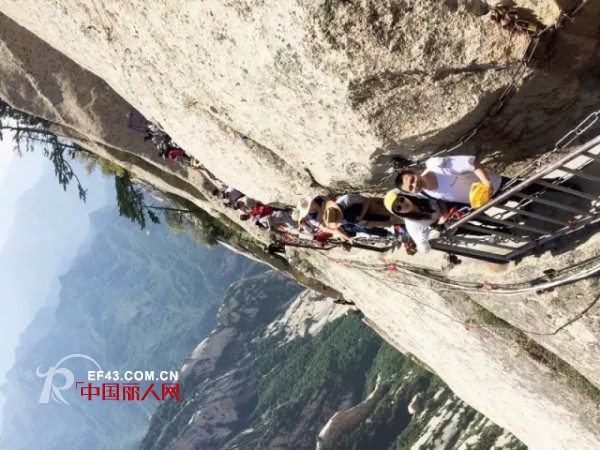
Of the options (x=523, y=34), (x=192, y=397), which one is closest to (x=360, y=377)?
(x=192, y=397)

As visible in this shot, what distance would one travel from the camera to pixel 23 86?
59.9 ft

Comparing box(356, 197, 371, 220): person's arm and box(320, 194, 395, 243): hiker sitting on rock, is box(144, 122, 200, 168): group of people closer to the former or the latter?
box(320, 194, 395, 243): hiker sitting on rock

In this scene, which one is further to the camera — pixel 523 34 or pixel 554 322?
pixel 554 322

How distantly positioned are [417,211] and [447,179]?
72cm

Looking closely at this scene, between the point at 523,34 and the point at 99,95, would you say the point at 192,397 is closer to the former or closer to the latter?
the point at 99,95

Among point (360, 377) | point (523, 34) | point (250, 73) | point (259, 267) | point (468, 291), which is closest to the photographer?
point (523, 34)

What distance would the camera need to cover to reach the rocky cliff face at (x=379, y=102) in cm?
773

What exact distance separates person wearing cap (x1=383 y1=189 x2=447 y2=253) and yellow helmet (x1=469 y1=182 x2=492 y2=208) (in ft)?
2.61

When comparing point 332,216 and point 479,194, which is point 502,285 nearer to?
point 479,194

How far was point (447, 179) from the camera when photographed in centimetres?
809

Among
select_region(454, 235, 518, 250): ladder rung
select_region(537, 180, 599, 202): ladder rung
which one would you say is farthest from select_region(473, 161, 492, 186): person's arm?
select_region(454, 235, 518, 250): ladder rung

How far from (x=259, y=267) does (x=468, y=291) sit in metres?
148

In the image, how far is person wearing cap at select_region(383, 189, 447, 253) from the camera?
8.36m

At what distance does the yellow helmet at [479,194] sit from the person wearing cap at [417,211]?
795mm
